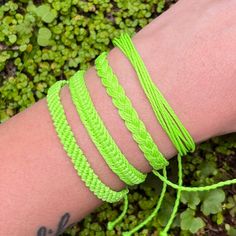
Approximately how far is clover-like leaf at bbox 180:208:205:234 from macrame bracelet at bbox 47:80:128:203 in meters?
0.34

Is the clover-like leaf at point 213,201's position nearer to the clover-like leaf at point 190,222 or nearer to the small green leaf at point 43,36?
the clover-like leaf at point 190,222

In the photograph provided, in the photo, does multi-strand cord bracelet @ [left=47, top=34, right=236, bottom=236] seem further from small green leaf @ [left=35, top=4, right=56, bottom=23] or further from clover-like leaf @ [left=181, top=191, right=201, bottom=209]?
small green leaf @ [left=35, top=4, right=56, bottom=23]

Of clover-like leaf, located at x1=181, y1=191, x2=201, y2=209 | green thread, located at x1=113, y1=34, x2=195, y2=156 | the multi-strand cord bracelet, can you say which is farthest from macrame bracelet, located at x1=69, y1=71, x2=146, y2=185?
clover-like leaf, located at x1=181, y1=191, x2=201, y2=209

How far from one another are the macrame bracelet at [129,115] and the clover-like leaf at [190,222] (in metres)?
0.35

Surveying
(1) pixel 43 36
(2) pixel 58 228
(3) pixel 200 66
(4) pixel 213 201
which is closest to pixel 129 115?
(3) pixel 200 66

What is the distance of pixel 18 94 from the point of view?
1.76 meters

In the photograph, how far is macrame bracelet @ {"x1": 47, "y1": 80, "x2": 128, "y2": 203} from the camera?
1.36 metres

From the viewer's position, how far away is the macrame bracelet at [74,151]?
1357mm

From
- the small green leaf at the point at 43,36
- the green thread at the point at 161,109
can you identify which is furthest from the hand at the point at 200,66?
the small green leaf at the point at 43,36

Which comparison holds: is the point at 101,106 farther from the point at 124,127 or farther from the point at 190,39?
the point at 190,39

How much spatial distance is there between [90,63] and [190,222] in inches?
23.8

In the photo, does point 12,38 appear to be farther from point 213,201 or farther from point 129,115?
point 213,201

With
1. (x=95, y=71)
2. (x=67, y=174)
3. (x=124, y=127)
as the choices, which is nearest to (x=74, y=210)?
(x=67, y=174)

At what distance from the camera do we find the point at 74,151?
1356mm
